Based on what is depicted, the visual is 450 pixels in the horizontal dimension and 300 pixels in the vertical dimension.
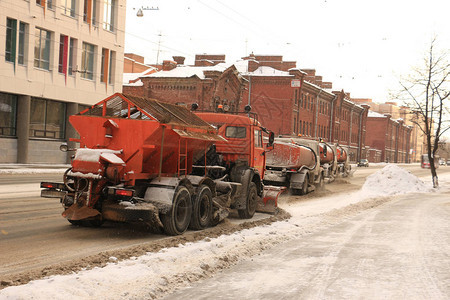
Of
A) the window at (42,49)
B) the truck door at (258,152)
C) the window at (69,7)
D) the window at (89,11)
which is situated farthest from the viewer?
the window at (89,11)

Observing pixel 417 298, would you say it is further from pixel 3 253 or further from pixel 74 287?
pixel 3 253

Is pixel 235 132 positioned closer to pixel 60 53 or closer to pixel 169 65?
pixel 60 53

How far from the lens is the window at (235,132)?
1298cm

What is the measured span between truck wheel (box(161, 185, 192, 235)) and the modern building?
23799 millimetres

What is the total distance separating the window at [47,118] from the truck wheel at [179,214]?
25.5m

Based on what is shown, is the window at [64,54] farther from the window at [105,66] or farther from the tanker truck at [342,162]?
the tanker truck at [342,162]

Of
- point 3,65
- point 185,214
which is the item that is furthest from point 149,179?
point 3,65

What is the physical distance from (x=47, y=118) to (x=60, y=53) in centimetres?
445

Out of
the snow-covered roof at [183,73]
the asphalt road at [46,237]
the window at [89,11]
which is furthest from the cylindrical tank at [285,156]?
the snow-covered roof at [183,73]

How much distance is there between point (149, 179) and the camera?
31.4 ft

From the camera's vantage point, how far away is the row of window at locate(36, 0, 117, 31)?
33781 millimetres

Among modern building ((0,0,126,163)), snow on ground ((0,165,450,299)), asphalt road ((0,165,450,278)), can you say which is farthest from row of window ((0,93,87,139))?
snow on ground ((0,165,450,299))

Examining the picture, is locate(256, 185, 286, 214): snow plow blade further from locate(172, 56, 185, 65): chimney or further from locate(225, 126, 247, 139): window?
locate(172, 56, 185, 65): chimney

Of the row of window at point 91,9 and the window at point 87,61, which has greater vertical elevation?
the row of window at point 91,9
